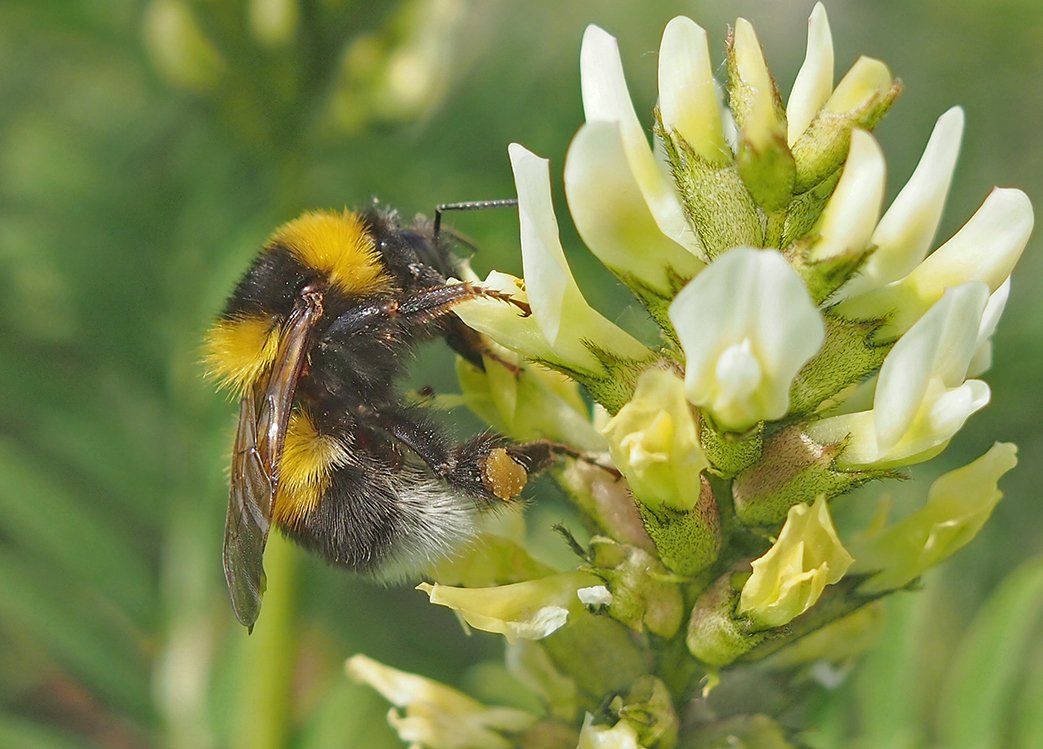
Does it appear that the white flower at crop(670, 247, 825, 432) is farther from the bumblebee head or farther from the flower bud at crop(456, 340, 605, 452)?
the bumblebee head

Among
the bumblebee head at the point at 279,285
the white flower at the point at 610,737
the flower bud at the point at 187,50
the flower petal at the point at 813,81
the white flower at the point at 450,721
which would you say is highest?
the flower bud at the point at 187,50

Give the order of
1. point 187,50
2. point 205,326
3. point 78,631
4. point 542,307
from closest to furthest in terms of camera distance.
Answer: point 542,307 < point 78,631 < point 205,326 < point 187,50

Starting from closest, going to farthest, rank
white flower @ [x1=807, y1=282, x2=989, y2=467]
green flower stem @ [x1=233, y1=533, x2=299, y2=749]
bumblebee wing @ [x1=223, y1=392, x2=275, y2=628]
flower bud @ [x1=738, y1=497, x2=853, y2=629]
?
white flower @ [x1=807, y1=282, x2=989, y2=467] < flower bud @ [x1=738, y1=497, x2=853, y2=629] < bumblebee wing @ [x1=223, y1=392, x2=275, y2=628] < green flower stem @ [x1=233, y1=533, x2=299, y2=749]

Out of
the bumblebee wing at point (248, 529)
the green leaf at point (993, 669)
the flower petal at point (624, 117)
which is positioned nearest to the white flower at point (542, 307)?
the flower petal at point (624, 117)

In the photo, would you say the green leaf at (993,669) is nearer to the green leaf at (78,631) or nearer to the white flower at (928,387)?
the white flower at (928,387)

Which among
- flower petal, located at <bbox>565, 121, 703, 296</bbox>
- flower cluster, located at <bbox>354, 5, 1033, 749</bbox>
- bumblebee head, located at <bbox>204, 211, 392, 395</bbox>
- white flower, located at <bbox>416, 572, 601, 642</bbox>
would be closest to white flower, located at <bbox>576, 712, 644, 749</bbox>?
flower cluster, located at <bbox>354, 5, 1033, 749</bbox>

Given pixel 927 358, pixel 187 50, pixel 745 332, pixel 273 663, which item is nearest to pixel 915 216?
pixel 927 358

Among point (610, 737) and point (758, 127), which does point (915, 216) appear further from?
point (610, 737)
